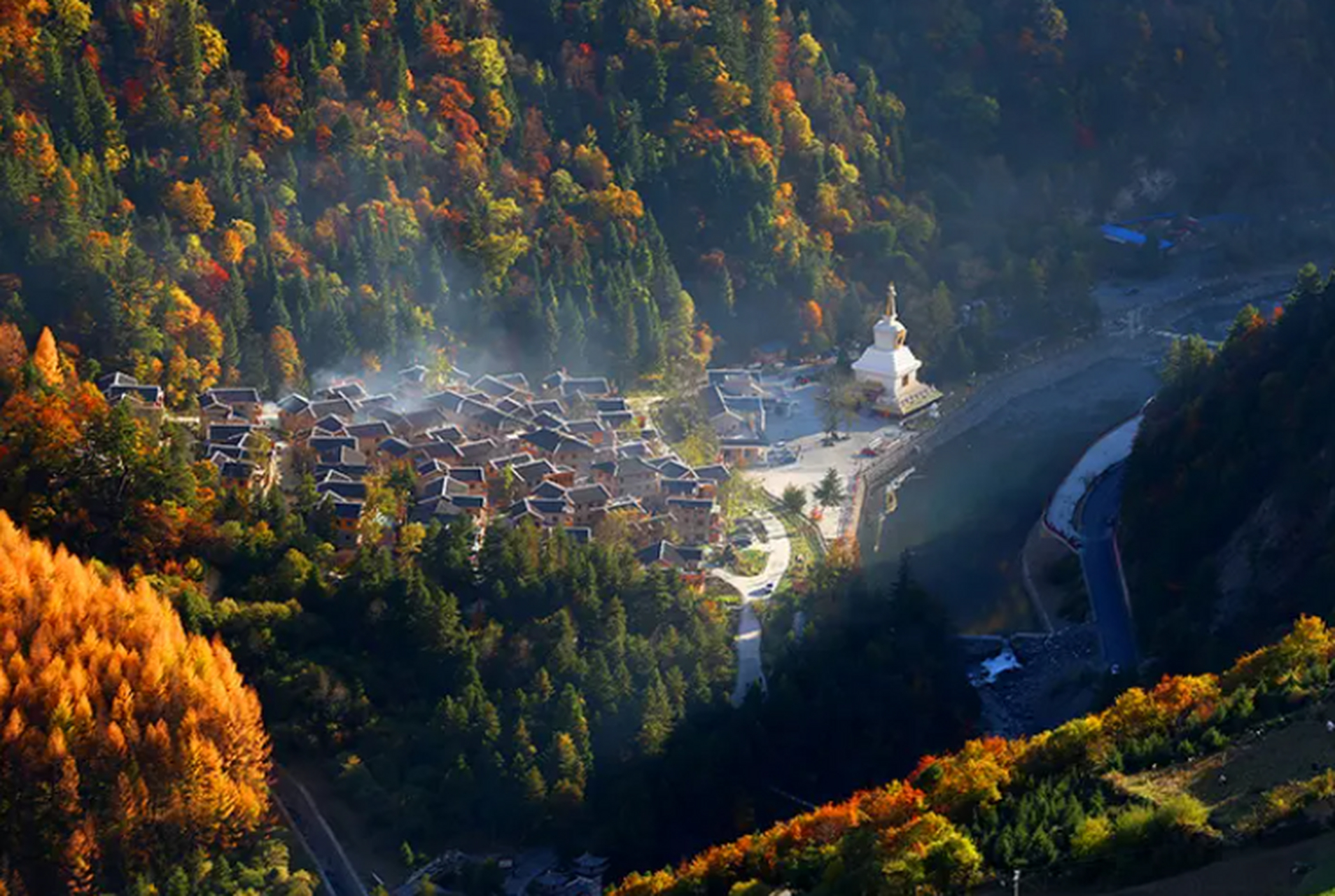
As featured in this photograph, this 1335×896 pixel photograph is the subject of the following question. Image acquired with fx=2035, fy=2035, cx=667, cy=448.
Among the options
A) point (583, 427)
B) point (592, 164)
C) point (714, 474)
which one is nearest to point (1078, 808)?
point (714, 474)

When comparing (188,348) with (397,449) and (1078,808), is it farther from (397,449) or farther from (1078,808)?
(1078,808)

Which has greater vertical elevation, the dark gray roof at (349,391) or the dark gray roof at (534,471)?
the dark gray roof at (349,391)

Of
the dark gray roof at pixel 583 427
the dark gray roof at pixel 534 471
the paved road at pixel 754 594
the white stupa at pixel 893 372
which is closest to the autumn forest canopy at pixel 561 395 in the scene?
Answer: the dark gray roof at pixel 534 471

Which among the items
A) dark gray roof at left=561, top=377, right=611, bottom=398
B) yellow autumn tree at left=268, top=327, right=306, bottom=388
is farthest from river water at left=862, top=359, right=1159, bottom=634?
yellow autumn tree at left=268, top=327, right=306, bottom=388

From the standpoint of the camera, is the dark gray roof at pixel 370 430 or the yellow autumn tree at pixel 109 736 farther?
the dark gray roof at pixel 370 430

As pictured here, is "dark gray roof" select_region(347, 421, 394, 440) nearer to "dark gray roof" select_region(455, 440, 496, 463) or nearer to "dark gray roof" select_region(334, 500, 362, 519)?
"dark gray roof" select_region(455, 440, 496, 463)

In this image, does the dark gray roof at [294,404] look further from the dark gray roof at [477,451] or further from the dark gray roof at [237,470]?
the dark gray roof at [237,470]
